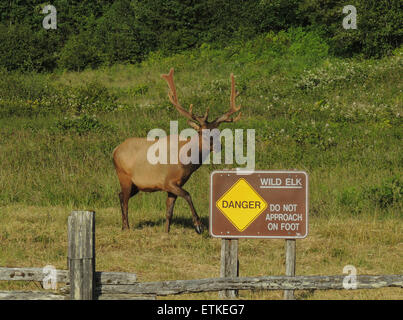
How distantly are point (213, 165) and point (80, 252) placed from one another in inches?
453

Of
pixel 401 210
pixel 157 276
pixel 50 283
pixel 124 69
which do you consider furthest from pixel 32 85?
pixel 50 283

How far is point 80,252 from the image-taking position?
6.68 meters

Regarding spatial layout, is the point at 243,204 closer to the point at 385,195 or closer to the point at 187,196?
the point at 187,196

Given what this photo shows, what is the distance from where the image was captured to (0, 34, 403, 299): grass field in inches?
420

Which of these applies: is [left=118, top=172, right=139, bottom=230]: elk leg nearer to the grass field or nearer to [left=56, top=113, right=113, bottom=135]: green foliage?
the grass field

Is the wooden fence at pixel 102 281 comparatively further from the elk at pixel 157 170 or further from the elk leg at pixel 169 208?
the elk leg at pixel 169 208


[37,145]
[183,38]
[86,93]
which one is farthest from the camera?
[183,38]

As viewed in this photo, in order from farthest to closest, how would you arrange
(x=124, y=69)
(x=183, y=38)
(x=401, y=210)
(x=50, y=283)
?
(x=183, y=38), (x=124, y=69), (x=401, y=210), (x=50, y=283)

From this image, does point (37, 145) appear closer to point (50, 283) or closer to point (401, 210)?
point (401, 210)

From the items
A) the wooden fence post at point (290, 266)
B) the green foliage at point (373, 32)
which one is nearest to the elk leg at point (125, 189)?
the wooden fence post at point (290, 266)

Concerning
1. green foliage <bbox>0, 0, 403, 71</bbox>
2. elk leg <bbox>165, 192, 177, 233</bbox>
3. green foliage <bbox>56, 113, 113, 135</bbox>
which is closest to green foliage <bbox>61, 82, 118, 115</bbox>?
green foliage <bbox>56, 113, 113, 135</bbox>

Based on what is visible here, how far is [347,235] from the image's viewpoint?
11797 millimetres

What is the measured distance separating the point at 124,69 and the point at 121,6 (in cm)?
843

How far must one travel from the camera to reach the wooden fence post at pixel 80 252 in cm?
668
